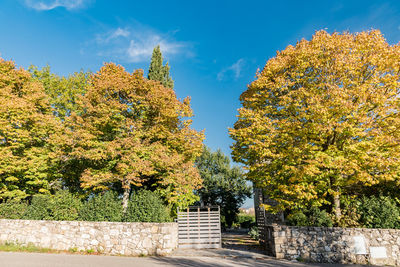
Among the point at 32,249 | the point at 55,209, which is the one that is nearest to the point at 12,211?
the point at 55,209

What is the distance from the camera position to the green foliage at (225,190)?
25.5 metres

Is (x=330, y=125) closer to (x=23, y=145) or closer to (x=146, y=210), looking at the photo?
(x=146, y=210)

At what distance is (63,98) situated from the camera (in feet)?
69.9

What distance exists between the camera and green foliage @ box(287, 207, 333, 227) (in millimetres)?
9914

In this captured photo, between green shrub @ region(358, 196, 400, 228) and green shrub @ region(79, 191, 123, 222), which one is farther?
green shrub @ region(79, 191, 123, 222)

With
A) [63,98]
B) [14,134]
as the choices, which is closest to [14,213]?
[14,134]

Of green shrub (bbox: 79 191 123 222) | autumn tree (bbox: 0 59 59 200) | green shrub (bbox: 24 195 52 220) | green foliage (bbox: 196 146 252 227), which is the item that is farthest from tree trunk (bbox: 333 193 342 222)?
autumn tree (bbox: 0 59 59 200)

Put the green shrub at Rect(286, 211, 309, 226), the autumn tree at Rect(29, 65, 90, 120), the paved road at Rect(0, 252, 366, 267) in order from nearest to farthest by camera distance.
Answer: the paved road at Rect(0, 252, 366, 267)
the green shrub at Rect(286, 211, 309, 226)
the autumn tree at Rect(29, 65, 90, 120)

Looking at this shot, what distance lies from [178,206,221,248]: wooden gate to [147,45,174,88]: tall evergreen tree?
41.6 feet

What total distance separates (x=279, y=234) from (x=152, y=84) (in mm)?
11711

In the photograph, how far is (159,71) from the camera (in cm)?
2167

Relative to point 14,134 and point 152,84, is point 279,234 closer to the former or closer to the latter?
point 152,84

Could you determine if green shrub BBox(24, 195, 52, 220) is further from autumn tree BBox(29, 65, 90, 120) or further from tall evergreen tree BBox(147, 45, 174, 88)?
tall evergreen tree BBox(147, 45, 174, 88)

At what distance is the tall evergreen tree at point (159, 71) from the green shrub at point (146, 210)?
12643mm
